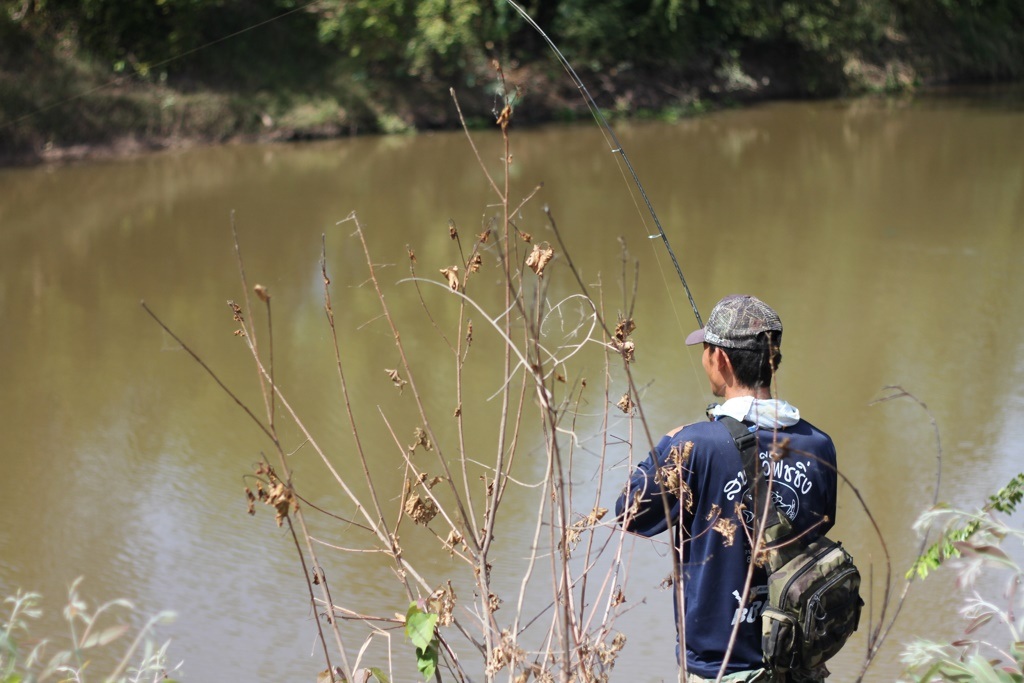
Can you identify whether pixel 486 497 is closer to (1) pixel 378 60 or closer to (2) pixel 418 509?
(2) pixel 418 509

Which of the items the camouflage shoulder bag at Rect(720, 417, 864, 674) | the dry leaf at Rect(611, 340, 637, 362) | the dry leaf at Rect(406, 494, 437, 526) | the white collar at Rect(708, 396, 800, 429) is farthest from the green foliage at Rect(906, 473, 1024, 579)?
the dry leaf at Rect(406, 494, 437, 526)

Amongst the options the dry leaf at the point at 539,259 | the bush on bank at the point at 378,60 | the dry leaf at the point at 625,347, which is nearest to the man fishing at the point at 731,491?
the dry leaf at the point at 625,347

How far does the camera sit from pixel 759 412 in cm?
186

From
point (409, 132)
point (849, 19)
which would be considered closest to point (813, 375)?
point (409, 132)

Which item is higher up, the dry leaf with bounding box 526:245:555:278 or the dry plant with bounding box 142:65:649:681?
the dry leaf with bounding box 526:245:555:278

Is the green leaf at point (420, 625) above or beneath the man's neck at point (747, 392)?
beneath

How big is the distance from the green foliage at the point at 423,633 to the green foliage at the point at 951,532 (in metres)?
0.81

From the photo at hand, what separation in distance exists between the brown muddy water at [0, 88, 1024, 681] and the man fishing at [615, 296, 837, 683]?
0.17 metres

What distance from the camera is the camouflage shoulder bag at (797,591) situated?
1781 mm

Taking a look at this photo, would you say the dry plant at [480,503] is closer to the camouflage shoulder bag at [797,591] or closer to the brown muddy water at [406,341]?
the brown muddy water at [406,341]

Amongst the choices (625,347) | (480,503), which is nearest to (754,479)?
(625,347)

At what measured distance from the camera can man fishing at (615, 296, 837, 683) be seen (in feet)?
6.03

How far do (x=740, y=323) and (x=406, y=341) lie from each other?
4.30 m

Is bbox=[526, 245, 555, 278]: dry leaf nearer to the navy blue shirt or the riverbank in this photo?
the navy blue shirt
